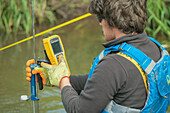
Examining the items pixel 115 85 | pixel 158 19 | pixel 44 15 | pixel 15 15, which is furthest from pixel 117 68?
pixel 44 15

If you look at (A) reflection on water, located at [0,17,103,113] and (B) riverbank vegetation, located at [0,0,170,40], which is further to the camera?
(B) riverbank vegetation, located at [0,0,170,40]

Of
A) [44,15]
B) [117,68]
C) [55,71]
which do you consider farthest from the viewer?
[44,15]

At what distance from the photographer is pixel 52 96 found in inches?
129

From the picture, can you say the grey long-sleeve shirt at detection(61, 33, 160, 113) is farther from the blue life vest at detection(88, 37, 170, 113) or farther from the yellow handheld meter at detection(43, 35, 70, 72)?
the yellow handheld meter at detection(43, 35, 70, 72)

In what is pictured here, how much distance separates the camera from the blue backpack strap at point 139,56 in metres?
1.52

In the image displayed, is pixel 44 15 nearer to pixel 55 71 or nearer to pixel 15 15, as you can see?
pixel 15 15

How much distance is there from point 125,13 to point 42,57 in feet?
9.70

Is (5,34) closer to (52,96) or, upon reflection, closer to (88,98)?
(52,96)

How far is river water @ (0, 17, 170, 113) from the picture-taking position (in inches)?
120

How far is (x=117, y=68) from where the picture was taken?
1.46 m

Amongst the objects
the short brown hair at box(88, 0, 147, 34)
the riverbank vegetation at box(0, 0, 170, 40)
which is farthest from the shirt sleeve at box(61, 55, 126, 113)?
the riverbank vegetation at box(0, 0, 170, 40)

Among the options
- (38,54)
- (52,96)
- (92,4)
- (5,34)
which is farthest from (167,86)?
(5,34)

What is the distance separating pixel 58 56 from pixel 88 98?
53 cm

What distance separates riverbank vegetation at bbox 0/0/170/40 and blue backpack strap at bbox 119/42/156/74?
144 inches
